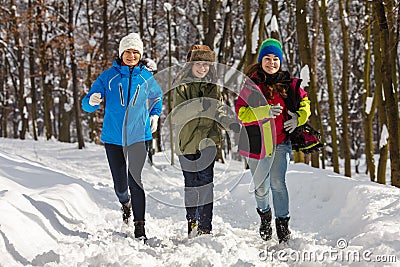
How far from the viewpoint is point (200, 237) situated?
4090 mm

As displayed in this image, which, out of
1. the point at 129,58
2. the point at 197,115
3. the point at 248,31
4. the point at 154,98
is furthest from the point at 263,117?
the point at 248,31

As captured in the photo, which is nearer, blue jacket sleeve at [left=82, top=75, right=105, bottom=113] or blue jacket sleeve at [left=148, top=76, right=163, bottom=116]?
blue jacket sleeve at [left=82, top=75, right=105, bottom=113]

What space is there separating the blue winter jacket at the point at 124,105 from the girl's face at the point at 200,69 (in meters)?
0.54

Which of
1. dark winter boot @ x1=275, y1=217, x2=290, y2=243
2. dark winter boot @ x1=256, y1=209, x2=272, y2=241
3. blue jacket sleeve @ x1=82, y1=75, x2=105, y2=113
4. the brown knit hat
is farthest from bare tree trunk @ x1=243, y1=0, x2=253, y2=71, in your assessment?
dark winter boot @ x1=275, y1=217, x2=290, y2=243

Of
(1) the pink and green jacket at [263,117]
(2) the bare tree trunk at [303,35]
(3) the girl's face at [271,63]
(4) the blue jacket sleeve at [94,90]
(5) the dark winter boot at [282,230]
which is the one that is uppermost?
(2) the bare tree trunk at [303,35]

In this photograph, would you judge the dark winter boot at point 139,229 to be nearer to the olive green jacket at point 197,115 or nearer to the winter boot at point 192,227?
the winter boot at point 192,227

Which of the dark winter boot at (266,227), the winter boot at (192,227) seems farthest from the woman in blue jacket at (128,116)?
the dark winter boot at (266,227)

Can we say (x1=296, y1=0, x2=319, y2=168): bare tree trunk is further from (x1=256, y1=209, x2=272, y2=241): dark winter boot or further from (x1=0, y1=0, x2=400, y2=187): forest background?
(x1=256, y1=209, x2=272, y2=241): dark winter boot

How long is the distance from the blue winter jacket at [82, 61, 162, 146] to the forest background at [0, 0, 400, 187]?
12.7 ft

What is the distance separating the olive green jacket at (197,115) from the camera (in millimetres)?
4281

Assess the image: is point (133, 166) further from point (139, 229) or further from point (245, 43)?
point (245, 43)

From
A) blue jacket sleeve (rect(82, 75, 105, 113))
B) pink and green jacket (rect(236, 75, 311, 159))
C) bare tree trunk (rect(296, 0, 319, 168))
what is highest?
bare tree trunk (rect(296, 0, 319, 168))

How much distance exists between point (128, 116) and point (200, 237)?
137 cm

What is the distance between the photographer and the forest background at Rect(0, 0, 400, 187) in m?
7.28
